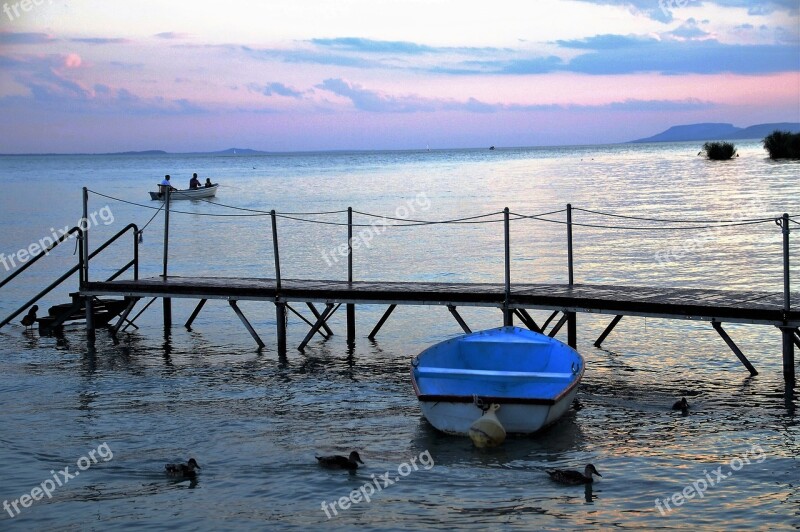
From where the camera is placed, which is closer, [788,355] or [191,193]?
[788,355]

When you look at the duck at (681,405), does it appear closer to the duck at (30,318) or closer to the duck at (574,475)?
the duck at (574,475)

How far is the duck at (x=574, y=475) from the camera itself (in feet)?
39.1

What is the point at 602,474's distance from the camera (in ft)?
40.3

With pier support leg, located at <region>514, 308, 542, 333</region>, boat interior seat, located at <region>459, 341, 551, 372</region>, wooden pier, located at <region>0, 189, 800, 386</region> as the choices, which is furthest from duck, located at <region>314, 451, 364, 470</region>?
pier support leg, located at <region>514, 308, 542, 333</region>

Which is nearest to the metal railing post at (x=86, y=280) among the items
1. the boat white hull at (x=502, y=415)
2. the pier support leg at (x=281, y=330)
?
the pier support leg at (x=281, y=330)

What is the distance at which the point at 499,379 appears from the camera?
15008 mm

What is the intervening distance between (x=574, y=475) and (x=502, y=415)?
2.03 m

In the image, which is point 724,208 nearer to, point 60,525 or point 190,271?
point 190,271

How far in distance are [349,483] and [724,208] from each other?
4535 cm

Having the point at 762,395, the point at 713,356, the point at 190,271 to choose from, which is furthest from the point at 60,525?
the point at 190,271

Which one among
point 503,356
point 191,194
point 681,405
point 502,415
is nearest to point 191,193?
point 191,194

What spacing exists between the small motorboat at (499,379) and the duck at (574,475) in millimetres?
1623

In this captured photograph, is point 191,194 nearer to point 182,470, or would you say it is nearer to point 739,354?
point 739,354

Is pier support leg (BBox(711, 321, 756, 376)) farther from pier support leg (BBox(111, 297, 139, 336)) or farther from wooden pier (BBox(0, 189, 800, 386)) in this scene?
pier support leg (BBox(111, 297, 139, 336))
